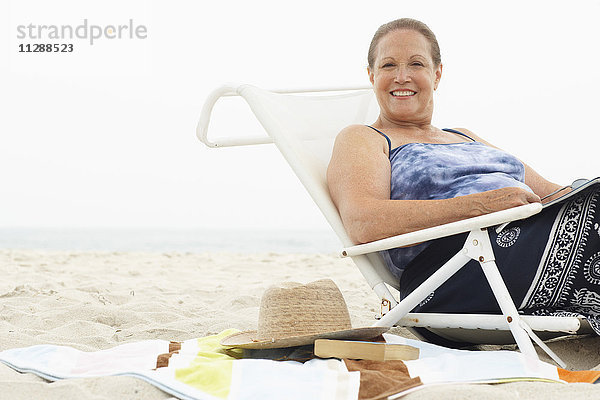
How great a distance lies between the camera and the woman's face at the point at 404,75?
2619mm

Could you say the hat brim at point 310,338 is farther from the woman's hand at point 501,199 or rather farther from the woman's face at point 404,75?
the woman's face at point 404,75

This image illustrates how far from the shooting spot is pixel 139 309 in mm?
3285

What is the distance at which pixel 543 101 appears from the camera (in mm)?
14039

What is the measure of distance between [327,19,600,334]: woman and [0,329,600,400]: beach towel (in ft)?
0.83

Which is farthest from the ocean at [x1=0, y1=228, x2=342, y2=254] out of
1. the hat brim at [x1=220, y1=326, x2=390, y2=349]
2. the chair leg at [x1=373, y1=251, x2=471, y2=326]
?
the hat brim at [x1=220, y1=326, x2=390, y2=349]

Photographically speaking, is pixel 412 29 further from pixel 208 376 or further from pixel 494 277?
pixel 208 376

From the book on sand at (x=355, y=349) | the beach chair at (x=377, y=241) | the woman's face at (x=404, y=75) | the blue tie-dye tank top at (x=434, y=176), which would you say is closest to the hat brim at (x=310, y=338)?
the book on sand at (x=355, y=349)

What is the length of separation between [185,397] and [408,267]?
3.33 feet

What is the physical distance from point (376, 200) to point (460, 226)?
15.2 inches

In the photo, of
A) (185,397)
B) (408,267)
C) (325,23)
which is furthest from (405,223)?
(325,23)

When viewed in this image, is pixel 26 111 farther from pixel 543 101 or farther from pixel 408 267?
pixel 408 267

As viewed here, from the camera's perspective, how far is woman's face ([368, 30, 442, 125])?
262 cm

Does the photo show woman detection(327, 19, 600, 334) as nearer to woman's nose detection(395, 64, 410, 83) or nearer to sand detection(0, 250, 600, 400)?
woman's nose detection(395, 64, 410, 83)

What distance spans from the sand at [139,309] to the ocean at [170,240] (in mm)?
10633
